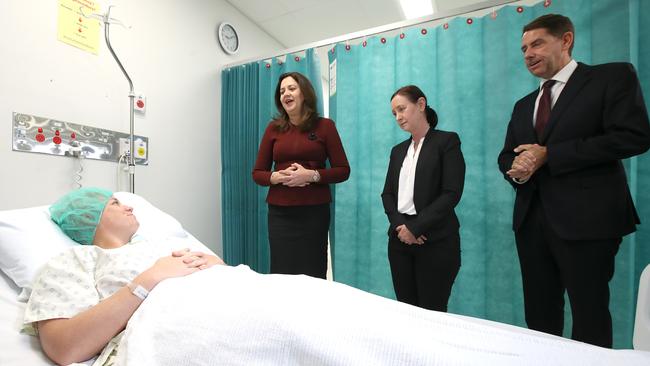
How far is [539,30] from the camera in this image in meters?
1.35

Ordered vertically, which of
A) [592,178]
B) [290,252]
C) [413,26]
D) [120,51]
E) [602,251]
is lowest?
[290,252]

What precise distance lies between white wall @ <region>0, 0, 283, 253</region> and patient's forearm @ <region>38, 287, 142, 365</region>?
1.15 metres

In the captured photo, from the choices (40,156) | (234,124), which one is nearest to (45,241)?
(40,156)

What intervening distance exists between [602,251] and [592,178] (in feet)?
0.85

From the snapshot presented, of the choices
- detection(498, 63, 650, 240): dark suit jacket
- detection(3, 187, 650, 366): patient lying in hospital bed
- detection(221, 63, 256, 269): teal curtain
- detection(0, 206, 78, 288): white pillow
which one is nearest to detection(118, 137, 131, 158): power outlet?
detection(221, 63, 256, 269): teal curtain

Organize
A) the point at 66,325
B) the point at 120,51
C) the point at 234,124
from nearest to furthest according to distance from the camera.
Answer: the point at 66,325, the point at 120,51, the point at 234,124

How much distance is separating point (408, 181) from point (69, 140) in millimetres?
1747

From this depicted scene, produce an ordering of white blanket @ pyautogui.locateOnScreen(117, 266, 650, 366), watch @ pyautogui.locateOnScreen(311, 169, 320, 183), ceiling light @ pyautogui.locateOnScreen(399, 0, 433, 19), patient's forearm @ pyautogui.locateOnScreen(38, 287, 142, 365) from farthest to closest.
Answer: ceiling light @ pyautogui.locateOnScreen(399, 0, 433, 19) < watch @ pyautogui.locateOnScreen(311, 169, 320, 183) < patient's forearm @ pyautogui.locateOnScreen(38, 287, 142, 365) < white blanket @ pyautogui.locateOnScreen(117, 266, 650, 366)

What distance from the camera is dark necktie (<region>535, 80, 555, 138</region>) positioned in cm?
135

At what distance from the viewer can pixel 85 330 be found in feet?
2.53

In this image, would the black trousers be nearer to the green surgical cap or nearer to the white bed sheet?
the green surgical cap

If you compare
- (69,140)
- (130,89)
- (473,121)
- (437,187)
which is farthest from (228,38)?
(437,187)

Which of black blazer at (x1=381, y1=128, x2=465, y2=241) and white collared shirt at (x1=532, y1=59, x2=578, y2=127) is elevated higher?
white collared shirt at (x1=532, y1=59, x2=578, y2=127)

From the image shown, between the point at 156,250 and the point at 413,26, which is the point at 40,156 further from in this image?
the point at 413,26
